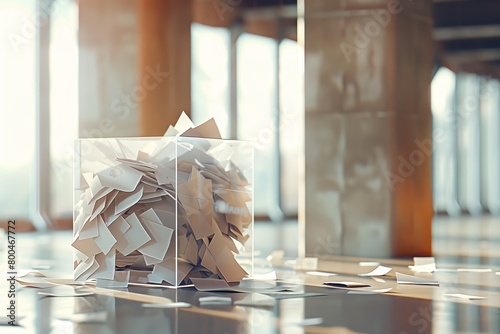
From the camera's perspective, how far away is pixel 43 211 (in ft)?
30.3

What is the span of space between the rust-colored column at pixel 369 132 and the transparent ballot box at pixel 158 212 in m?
2.08

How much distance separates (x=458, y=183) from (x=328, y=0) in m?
6.62

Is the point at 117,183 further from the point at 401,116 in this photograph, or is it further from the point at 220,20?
the point at 220,20

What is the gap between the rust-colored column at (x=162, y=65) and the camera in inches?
299

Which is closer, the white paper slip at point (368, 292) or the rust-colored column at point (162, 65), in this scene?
the white paper slip at point (368, 292)

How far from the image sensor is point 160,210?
3328 mm

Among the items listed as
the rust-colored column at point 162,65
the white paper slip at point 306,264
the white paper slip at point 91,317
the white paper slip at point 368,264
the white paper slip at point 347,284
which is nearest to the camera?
the white paper slip at point 91,317

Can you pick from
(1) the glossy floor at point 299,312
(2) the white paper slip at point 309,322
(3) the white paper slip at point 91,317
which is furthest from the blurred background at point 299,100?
(3) the white paper slip at point 91,317

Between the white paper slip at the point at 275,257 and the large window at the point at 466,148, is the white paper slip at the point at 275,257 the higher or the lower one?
the lower one

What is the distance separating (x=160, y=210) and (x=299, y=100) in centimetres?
478

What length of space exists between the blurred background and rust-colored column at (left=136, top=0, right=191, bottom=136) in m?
0.01

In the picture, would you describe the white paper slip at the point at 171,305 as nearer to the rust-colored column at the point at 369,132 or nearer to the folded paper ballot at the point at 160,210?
the folded paper ballot at the point at 160,210

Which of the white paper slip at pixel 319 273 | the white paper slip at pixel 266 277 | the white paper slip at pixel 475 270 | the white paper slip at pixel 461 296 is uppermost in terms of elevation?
the white paper slip at pixel 266 277

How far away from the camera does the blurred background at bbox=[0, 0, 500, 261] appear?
217 inches
